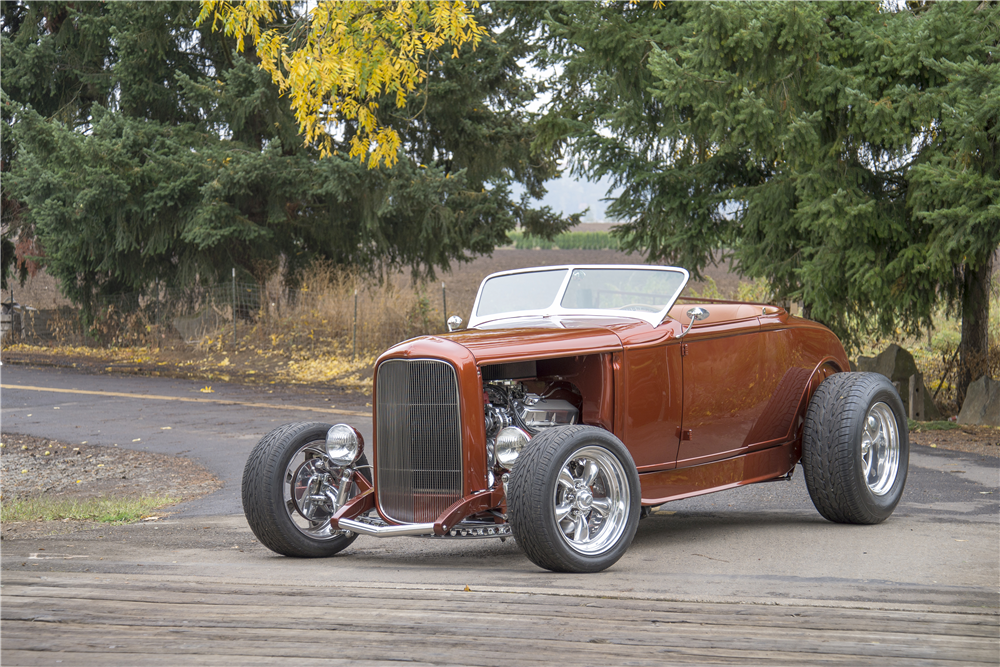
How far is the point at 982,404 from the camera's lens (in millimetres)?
12258

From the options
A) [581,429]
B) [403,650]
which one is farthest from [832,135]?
[403,650]

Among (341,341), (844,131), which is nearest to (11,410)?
(341,341)

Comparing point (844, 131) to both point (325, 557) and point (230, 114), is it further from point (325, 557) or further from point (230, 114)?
point (230, 114)

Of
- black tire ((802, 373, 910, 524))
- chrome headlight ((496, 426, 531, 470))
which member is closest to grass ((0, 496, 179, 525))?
chrome headlight ((496, 426, 531, 470))

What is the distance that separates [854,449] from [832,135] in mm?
6008

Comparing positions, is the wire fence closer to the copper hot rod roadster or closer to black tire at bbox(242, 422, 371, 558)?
the copper hot rod roadster

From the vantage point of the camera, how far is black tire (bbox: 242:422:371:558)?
5797 mm

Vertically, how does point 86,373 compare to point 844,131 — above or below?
below

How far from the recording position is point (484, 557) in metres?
5.93

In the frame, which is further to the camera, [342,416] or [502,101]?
[502,101]

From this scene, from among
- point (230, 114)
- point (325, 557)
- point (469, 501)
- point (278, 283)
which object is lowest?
point (325, 557)

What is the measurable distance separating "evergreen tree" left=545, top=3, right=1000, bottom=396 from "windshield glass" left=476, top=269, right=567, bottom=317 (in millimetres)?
4537

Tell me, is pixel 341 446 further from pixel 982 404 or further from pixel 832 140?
pixel 982 404

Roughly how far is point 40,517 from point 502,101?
679 inches
